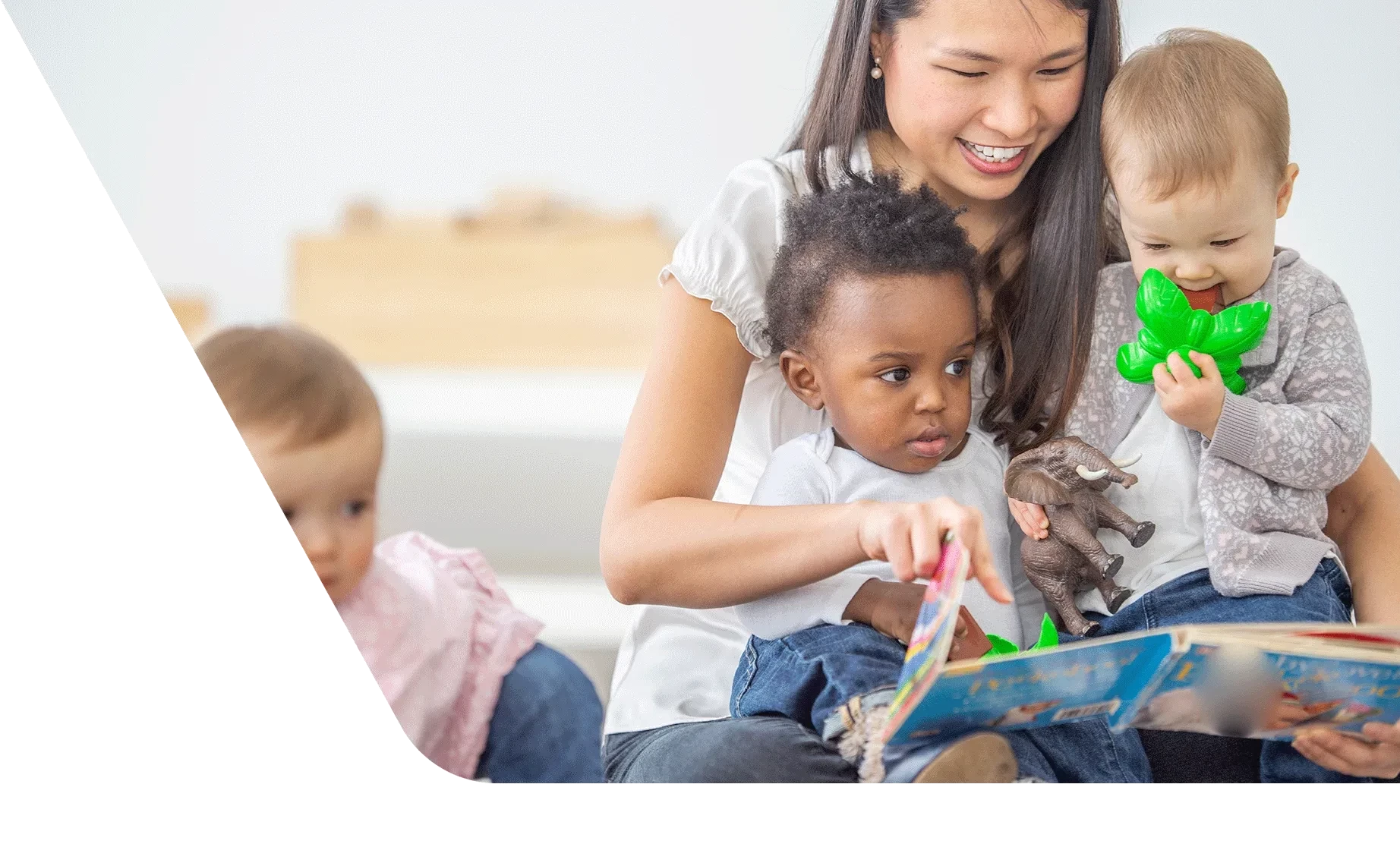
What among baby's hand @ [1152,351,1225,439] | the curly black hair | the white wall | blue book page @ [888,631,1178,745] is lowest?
blue book page @ [888,631,1178,745]

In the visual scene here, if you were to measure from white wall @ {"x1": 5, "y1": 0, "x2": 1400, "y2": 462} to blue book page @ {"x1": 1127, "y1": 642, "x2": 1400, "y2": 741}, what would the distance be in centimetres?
51

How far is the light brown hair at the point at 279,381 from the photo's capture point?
Result: 105 cm

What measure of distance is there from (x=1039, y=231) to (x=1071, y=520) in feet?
0.95

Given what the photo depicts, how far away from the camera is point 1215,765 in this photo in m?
1.13

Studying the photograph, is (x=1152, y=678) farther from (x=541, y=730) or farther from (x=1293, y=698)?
(x=541, y=730)

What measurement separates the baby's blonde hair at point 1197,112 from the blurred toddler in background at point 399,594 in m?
0.69

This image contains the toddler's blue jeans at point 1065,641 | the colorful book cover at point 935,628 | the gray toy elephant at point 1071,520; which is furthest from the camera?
the gray toy elephant at point 1071,520

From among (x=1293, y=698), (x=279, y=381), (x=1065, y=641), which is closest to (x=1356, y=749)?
(x=1293, y=698)

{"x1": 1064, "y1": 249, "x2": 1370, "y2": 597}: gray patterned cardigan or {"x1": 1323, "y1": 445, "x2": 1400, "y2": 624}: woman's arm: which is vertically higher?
{"x1": 1064, "y1": 249, "x2": 1370, "y2": 597}: gray patterned cardigan

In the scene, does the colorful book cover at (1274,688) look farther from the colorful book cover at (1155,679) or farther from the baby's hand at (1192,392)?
the baby's hand at (1192,392)

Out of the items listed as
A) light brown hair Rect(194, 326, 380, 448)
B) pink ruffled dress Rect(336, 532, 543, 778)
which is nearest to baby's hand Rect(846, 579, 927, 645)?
pink ruffled dress Rect(336, 532, 543, 778)

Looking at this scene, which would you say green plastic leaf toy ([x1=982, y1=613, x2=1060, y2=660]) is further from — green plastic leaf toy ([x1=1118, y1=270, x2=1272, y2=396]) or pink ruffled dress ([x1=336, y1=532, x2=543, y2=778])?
pink ruffled dress ([x1=336, y1=532, x2=543, y2=778])

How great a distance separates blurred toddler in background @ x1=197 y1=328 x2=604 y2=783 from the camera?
1056 millimetres
